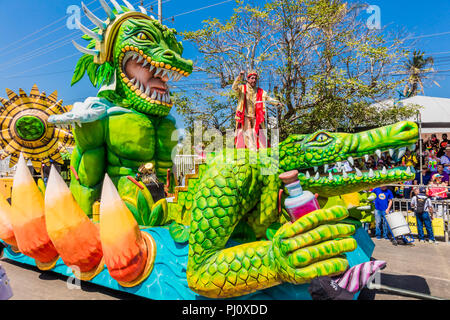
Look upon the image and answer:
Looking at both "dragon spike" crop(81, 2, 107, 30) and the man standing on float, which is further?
the man standing on float

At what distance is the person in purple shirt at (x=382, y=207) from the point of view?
244 inches

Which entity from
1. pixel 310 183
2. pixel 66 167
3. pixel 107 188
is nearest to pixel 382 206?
pixel 310 183

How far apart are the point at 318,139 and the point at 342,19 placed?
366 inches

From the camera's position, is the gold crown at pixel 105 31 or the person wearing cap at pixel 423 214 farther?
the person wearing cap at pixel 423 214

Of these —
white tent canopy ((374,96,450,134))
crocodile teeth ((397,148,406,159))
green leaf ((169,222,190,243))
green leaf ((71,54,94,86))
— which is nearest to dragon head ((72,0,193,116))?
green leaf ((71,54,94,86))

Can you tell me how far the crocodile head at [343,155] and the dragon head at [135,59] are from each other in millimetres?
1772

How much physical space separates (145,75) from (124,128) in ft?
2.21

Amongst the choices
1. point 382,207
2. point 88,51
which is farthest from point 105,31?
point 382,207

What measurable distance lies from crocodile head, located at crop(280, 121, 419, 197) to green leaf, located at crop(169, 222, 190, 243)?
101cm

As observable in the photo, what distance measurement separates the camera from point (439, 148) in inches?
400

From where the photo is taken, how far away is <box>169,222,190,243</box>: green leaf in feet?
9.04

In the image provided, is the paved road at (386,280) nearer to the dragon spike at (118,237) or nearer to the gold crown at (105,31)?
the dragon spike at (118,237)

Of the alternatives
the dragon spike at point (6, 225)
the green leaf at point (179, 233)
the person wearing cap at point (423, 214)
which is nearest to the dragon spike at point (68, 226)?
the green leaf at point (179, 233)

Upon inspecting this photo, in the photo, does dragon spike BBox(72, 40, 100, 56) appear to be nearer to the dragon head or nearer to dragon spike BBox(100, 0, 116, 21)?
the dragon head
